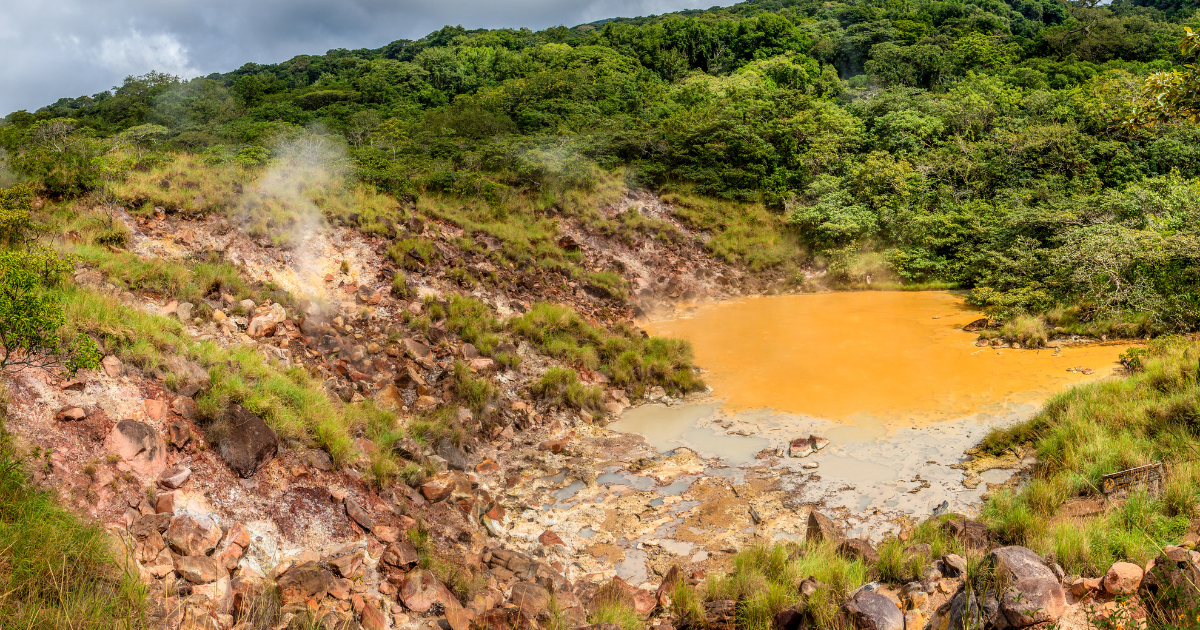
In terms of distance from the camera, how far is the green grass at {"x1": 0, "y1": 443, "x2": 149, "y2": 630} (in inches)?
124

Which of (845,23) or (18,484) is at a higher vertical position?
(845,23)

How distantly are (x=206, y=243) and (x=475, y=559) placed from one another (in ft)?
26.8

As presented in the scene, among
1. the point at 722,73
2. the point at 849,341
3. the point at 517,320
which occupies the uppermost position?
the point at 722,73

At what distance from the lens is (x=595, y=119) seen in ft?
82.8

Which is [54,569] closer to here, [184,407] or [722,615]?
[184,407]

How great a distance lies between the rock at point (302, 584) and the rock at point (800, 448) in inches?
221

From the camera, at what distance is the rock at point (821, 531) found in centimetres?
569

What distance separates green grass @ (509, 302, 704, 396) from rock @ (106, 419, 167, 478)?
22.0 ft

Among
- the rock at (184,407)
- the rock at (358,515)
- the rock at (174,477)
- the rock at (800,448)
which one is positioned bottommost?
the rock at (800,448)

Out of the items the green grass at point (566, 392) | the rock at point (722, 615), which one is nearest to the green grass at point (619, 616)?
the rock at point (722, 615)

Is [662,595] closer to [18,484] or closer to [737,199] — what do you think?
[18,484]

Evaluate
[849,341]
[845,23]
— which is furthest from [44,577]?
[845,23]

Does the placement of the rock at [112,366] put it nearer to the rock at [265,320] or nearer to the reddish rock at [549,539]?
the rock at [265,320]

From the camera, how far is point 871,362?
39.4ft
